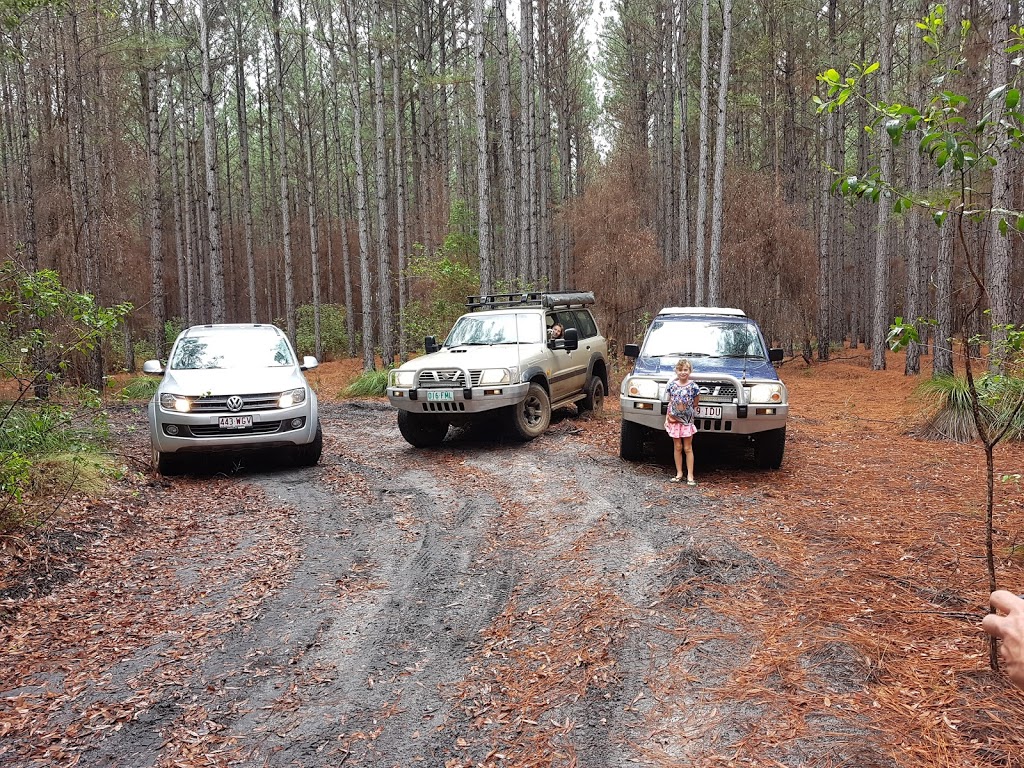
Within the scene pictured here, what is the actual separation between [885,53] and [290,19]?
761 inches

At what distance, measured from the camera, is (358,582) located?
190 inches

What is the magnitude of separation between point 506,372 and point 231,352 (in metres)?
3.95

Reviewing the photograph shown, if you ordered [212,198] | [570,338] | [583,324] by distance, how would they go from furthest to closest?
[212,198] → [583,324] → [570,338]

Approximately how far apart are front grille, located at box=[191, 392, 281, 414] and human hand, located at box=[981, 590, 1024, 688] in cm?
784

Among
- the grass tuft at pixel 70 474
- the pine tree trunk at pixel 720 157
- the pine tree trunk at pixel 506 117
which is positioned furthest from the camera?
the pine tree trunk at pixel 506 117

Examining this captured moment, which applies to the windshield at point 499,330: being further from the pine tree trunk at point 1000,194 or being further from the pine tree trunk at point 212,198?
the pine tree trunk at point 212,198

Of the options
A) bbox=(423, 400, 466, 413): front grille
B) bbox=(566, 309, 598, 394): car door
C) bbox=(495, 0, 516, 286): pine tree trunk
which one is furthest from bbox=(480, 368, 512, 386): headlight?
bbox=(495, 0, 516, 286): pine tree trunk

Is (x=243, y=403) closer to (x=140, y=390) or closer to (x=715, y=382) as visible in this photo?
(x=715, y=382)

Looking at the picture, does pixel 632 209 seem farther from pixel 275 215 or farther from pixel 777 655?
pixel 275 215

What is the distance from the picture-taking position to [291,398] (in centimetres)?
827

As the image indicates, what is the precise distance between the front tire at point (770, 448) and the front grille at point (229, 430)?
5.94 meters

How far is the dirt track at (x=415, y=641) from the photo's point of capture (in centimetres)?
290

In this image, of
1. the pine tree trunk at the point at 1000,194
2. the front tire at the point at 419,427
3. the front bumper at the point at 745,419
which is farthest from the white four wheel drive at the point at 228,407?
the pine tree trunk at the point at 1000,194

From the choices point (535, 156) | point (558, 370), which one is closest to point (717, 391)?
point (558, 370)
